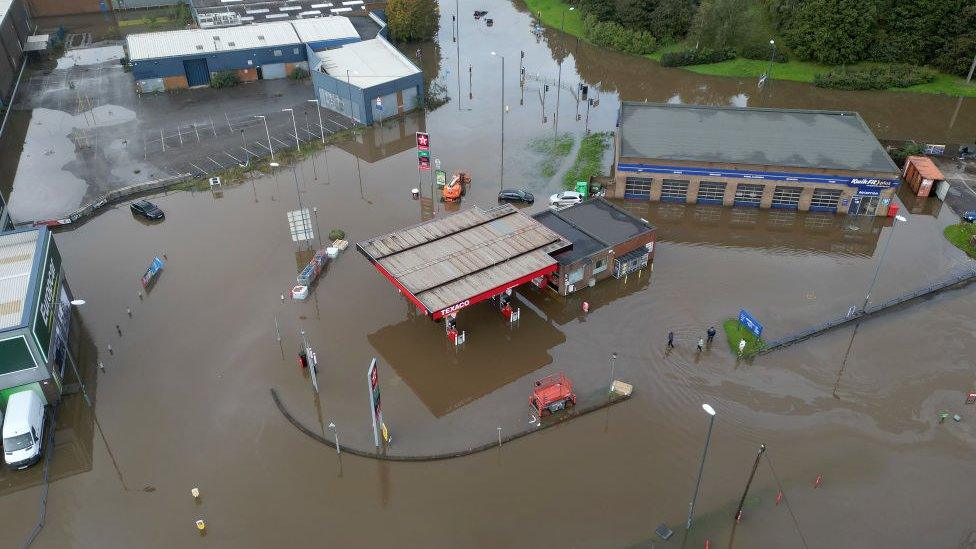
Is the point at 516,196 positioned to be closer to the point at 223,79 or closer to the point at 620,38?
the point at 223,79

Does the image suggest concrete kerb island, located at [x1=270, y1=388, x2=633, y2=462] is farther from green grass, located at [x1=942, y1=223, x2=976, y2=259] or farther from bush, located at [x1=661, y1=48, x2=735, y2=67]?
bush, located at [x1=661, y1=48, x2=735, y2=67]

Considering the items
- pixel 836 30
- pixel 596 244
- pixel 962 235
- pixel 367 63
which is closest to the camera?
pixel 596 244

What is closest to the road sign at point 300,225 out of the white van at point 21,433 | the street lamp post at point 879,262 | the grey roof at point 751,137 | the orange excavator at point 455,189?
the orange excavator at point 455,189

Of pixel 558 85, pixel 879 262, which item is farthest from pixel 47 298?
pixel 558 85

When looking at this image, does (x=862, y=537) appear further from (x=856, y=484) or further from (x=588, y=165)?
(x=588, y=165)

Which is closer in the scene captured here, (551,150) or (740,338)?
(740,338)

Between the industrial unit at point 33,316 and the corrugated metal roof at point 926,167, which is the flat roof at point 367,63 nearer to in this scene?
the industrial unit at point 33,316

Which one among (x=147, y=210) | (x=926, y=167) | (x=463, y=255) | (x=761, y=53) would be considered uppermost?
(x=761, y=53)

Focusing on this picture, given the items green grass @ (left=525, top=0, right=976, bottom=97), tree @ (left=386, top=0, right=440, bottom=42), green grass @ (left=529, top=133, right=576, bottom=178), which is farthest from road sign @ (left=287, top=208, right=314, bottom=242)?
green grass @ (left=525, top=0, right=976, bottom=97)
